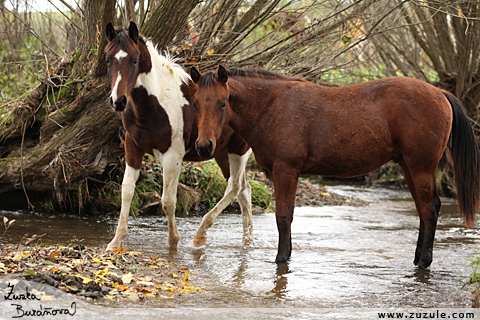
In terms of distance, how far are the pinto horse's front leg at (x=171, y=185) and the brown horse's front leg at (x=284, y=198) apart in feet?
4.33

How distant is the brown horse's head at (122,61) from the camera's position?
478 cm

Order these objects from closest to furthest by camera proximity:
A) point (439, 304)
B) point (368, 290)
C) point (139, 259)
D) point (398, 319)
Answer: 1. point (398, 319)
2. point (439, 304)
3. point (368, 290)
4. point (139, 259)

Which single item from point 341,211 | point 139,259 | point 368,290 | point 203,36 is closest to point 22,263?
point 139,259

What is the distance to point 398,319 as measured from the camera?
327 centimetres

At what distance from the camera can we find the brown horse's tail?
16.7 feet

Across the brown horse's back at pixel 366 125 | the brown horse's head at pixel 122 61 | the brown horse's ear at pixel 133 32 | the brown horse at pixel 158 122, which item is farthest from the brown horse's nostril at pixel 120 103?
the brown horse's back at pixel 366 125

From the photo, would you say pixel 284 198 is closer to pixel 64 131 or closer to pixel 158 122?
pixel 158 122

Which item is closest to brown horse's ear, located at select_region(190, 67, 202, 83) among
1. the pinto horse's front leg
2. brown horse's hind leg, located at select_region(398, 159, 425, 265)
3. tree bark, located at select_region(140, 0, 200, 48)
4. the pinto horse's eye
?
the pinto horse's eye

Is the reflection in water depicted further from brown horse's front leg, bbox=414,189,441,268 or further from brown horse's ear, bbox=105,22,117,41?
brown horse's ear, bbox=105,22,117,41

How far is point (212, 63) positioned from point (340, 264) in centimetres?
373

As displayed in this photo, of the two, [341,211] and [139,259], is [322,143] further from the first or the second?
[341,211]

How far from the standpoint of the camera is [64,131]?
23.9ft

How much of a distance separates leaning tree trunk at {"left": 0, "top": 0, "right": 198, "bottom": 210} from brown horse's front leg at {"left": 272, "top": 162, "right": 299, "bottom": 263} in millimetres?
2872

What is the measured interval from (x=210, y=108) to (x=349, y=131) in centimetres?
151
